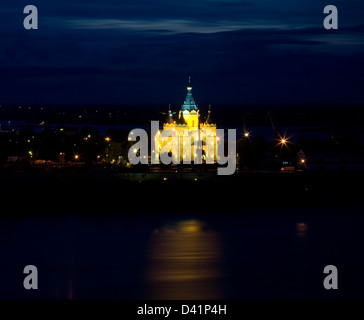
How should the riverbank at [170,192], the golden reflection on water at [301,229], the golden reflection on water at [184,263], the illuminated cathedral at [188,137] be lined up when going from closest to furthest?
the golden reflection on water at [184,263]
the golden reflection on water at [301,229]
the riverbank at [170,192]
the illuminated cathedral at [188,137]

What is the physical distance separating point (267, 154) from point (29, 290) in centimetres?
2903

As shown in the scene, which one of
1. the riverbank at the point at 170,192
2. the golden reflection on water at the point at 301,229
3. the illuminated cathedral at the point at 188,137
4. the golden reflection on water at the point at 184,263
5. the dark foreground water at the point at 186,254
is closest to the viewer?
the golden reflection on water at the point at 184,263

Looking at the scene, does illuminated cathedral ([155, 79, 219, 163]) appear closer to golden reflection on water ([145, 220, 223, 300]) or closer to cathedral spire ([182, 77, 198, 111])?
cathedral spire ([182, 77, 198, 111])

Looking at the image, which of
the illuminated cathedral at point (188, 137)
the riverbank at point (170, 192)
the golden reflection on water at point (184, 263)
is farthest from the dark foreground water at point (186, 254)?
the illuminated cathedral at point (188, 137)

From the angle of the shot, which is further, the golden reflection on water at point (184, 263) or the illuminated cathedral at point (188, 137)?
the illuminated cathedral at point (188, 137)

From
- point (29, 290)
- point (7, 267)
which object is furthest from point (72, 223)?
point (29, 290)

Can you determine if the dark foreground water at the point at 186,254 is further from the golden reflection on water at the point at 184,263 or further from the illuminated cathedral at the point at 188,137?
the illuminated cathedral at the point at 188,137

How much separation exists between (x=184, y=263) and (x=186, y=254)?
121cm

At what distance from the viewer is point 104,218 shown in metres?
29.3

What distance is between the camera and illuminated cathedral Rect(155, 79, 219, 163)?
44906 millimetres

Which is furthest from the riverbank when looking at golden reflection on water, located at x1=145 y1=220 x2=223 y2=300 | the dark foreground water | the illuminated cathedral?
the illuminated cathedral

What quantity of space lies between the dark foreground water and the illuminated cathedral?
14.3m

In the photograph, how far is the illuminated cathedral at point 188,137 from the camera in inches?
1768

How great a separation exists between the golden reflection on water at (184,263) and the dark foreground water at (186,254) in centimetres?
2
